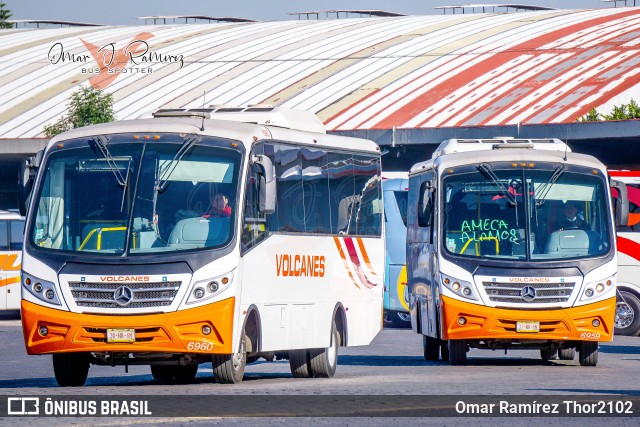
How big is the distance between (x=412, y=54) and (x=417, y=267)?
33.4m

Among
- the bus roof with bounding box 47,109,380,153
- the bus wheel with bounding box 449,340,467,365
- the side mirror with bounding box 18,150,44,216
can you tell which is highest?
the bus roof with bounding box 47,109,380,153

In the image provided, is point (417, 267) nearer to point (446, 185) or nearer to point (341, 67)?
point (446, 185)

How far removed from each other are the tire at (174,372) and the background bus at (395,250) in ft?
52.5

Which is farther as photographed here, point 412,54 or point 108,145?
point 412,54

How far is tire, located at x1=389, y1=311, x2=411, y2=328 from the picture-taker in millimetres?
34344

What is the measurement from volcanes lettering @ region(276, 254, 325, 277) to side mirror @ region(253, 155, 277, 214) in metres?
1.04

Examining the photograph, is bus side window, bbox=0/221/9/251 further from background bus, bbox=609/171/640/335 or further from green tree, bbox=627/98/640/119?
green tree, bbox=627/98/640/119

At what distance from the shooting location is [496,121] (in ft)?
146

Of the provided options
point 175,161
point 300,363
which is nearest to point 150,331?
point 175,161

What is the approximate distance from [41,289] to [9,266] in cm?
2179

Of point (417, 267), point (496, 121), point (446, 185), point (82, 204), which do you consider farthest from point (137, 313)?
point (496, 121)

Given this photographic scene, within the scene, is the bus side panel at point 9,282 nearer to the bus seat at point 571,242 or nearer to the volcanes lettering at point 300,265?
the bus seat at point 571,242

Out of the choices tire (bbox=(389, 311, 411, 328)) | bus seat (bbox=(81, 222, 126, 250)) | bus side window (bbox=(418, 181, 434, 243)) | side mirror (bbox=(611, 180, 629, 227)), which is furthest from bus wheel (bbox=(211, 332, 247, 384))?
tire (bbox=(389, 311, 411, 328))

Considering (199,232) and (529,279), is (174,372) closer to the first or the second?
(199,232)
